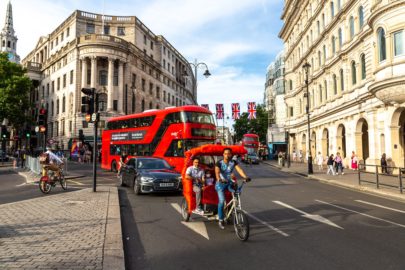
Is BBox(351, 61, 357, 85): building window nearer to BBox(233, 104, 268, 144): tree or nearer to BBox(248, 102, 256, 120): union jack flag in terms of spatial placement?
BBox(248, 102, 256, 120): union jack flag

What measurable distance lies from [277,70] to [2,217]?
250ft

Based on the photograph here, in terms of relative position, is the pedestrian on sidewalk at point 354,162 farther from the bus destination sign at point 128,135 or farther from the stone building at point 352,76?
the bus destination sign at point 128,135

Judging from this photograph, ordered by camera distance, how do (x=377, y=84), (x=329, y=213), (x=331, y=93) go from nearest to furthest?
(x=329, y=213)
(x=377, y=84)
(x=331, y=93)

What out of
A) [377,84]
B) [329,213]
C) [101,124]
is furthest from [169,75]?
[329,213]

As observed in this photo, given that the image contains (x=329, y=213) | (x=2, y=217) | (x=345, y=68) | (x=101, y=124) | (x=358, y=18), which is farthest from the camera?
(x=345, y=68)

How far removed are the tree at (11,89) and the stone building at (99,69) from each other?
661 cm

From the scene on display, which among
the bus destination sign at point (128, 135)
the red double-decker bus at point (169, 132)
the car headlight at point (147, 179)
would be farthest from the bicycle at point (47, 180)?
the bus destination sign at point (128, 135)

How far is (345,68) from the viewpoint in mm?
29609

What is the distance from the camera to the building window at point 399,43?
20.2 metres

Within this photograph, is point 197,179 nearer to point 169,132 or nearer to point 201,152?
point 201,152

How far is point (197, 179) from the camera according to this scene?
7.38m

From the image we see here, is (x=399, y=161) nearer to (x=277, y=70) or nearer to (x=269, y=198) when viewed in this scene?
(x=269, y=198)

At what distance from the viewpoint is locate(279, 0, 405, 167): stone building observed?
68.3 feet

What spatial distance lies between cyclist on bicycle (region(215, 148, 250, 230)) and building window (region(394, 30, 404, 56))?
18895mm
